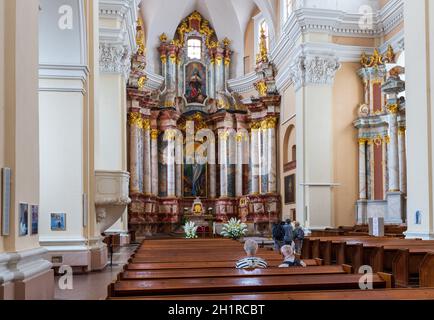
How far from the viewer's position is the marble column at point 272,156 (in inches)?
974

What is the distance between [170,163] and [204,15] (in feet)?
26.4

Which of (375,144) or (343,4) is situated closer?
(375,144)

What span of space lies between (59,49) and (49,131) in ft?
4.94

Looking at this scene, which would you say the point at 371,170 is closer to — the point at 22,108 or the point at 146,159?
the point at 146,159

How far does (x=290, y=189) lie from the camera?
22.9 meters

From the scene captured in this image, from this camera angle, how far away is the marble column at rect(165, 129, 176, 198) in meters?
26.9

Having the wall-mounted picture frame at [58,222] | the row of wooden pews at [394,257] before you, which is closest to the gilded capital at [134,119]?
the row of wooden pews at [394,257]

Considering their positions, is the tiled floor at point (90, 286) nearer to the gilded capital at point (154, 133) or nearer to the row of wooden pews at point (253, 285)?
the row of wooden pews at point (253, 285)

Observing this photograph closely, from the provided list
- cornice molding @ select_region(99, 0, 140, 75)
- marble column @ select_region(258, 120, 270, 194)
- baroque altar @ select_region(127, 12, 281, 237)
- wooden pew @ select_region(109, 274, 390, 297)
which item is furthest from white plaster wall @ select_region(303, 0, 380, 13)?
wooden pew @ select_region(109, 274, 390, 297)

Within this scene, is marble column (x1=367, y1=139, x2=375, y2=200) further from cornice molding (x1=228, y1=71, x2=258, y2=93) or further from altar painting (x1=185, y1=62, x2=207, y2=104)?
altar painting (x1=185, y1=62, x2=207, y2=104)

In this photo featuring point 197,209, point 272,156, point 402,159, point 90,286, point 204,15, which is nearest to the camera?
point 90,286

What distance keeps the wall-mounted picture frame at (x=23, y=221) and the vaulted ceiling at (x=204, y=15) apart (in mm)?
22118

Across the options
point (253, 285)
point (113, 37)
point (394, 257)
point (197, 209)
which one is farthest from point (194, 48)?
point (253, 285)

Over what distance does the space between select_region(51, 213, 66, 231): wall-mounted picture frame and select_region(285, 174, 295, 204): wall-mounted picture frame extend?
1303 cm
